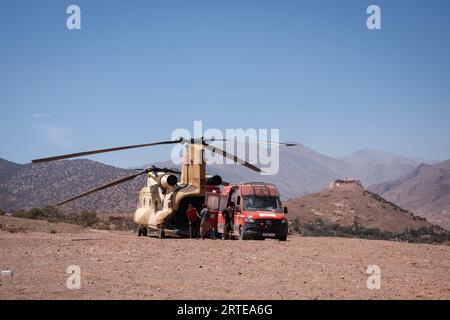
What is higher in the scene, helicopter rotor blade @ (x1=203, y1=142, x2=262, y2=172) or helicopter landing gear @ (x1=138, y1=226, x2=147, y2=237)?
helicopter rotor blade @ (x1=203, y1=142, x2=262, y2=172)

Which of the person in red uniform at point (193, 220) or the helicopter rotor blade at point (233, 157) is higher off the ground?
the helicopter rotor blade at point (233, 157)

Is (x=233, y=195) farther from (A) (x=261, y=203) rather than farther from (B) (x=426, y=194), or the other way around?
(B) (x=426, y=194)

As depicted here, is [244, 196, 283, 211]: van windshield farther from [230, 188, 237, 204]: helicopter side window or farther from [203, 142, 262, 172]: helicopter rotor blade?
[203, 142, 262, 172]: helicopter rotor blade

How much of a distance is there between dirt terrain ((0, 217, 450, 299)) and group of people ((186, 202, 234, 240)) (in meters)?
3.44

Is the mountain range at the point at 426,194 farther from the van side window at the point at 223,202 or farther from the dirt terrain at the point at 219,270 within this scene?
the dirt terrain at the point at 219,270

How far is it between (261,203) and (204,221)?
2.43 metres

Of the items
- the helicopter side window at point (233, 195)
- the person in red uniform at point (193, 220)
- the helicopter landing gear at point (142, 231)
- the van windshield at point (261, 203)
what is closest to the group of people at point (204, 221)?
the person in red uniform at point (193, 220)

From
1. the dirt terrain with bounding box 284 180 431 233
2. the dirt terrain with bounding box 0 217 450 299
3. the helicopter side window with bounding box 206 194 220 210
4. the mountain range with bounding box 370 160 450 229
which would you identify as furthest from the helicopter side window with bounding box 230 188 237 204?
the mountain range with bounding box 370 160 450 229

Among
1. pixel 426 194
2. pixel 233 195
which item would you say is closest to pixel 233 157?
pixel 233 195

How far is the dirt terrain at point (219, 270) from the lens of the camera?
1008cm

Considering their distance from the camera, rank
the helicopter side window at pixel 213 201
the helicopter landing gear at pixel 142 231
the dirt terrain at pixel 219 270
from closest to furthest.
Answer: the dirt terrain at pixel 219 270, the helicopter side window at pixel 213 201, the helicopter landing gear at pixel 142 231

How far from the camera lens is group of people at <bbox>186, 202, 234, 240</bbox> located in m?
23.9

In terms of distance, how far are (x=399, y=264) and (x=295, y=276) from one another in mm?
4341
